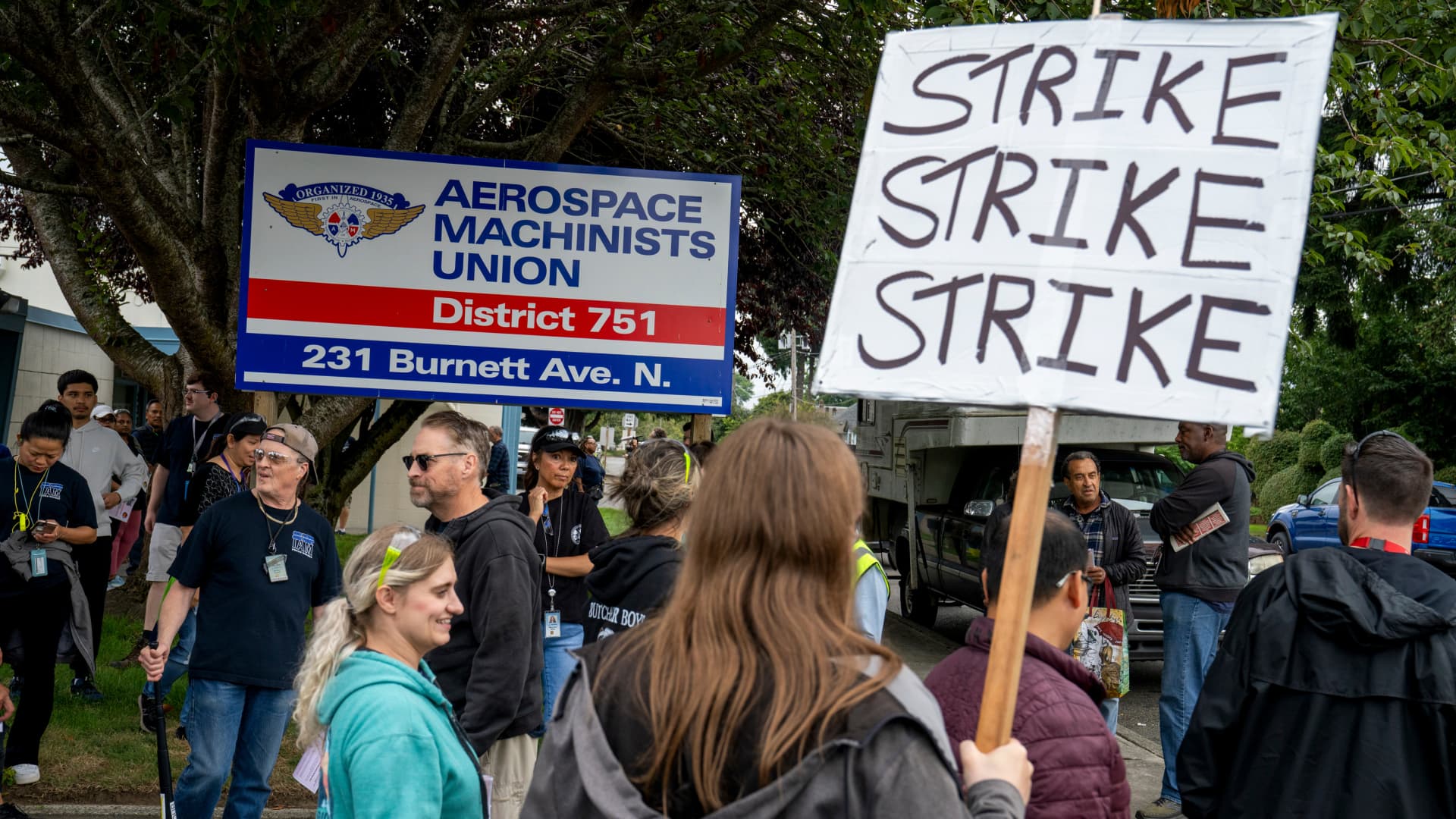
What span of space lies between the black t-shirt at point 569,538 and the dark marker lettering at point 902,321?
366 centimetres

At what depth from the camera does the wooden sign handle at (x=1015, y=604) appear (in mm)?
1959

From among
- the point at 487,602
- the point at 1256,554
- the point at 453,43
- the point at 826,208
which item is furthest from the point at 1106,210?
the point at 1256,554

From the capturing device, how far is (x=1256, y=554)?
33.7 ft

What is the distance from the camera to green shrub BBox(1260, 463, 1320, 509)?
27.9 meters

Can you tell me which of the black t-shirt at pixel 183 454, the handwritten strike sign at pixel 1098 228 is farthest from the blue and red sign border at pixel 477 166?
the handwritten strike sign at pixel 1098 228

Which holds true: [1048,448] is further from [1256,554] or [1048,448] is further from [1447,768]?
[1256,554]

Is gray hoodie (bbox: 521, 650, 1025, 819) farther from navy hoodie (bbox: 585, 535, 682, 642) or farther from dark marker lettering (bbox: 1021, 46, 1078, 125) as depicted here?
navy hoodie (bbox: 585, 535, 682, 642)

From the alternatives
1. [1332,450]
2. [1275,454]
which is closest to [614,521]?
[1332,450]

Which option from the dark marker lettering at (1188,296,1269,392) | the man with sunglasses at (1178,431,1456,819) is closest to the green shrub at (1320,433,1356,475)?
the man with sunglasses at (1178,431,1456,819)

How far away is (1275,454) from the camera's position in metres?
30.8

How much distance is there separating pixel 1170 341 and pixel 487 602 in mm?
2216

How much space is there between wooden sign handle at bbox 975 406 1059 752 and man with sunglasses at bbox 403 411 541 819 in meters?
1.77

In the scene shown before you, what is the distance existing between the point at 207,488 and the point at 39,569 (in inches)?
45.3

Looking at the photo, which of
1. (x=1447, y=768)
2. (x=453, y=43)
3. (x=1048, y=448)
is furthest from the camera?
(x=453, y=43)
